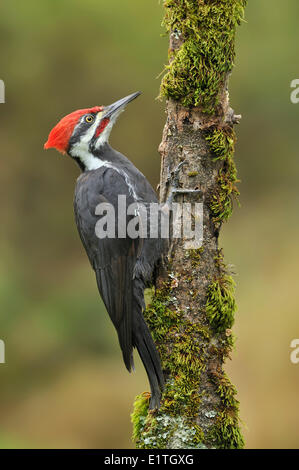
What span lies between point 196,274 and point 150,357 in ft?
1.77

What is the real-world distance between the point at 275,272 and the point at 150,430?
186 inches

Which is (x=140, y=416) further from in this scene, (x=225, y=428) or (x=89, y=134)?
(x=89, y=134)

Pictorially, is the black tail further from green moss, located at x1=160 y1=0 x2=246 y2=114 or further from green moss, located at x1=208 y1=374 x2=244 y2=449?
green moss, located at x1=160 y1=0 x2=246 y2=114

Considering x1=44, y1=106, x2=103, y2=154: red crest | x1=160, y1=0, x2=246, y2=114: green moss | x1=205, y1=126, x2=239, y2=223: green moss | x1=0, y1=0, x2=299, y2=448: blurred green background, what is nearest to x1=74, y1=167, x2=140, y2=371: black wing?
x1=44, y1=106, x2=103, y2=154: red crest

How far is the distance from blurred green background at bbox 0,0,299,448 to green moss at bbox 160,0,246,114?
4.05 meters

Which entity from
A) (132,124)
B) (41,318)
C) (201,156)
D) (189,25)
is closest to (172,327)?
(201,156)

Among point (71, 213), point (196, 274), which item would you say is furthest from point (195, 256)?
point (71, 213)

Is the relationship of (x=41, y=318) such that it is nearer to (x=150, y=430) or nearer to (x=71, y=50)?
(x=71, y=50)

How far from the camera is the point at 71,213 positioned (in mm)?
8320

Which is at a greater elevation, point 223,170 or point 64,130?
point 64,130

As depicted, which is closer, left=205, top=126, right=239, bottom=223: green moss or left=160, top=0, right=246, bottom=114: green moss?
left=160, top=0, right=246, bottom=114: green moss

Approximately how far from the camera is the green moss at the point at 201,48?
119 inches

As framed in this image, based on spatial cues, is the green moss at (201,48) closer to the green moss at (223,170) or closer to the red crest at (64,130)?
the green moss at (223,170)

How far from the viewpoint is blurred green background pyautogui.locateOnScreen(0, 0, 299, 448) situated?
6816mm
